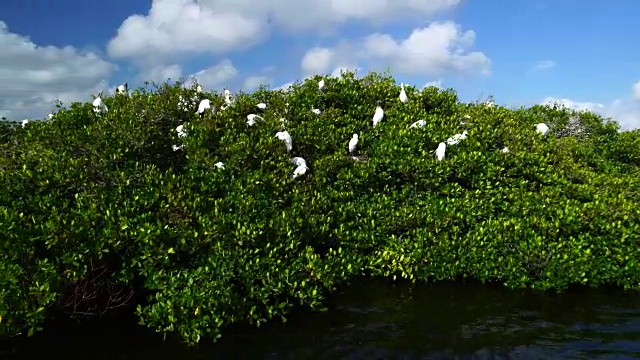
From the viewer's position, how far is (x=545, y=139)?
17.5 metres

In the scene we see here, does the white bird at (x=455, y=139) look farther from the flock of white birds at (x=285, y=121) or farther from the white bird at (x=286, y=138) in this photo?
the white bird at (x=286, y=138)

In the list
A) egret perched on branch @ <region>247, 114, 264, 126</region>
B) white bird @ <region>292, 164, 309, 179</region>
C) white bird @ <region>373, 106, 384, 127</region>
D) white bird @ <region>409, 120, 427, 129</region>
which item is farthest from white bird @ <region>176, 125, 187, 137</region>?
white bird @ <region>409, 120, 427, 129</region>

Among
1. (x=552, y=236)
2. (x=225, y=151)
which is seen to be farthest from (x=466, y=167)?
(x=225, y=151)

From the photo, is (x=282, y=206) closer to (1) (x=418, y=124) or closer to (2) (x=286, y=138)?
(2) (x=286, y=138)

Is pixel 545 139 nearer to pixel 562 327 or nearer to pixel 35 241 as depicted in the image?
pixel 562 327

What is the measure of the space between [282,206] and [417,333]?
168 inches

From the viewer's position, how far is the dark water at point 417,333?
9344 mm

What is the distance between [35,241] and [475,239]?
31.7 feet

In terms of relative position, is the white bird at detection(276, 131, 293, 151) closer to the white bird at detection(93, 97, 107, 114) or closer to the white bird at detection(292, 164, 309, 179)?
the white bird at detection(292, 164, 309, 179)

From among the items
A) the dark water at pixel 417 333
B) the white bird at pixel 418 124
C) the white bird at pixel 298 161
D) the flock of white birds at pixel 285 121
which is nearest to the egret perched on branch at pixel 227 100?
the flock of white birds at pixel 285 121

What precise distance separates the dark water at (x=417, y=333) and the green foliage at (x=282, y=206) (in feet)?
1.38

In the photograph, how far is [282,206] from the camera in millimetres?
12297

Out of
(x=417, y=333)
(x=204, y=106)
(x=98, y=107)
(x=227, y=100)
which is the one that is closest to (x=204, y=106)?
(x=204, y=106)

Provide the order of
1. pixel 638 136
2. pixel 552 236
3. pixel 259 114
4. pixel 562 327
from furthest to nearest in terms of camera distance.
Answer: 1. pixel 638 136
2. pixel 259 114
3. pixel 552 236
4. pixel 562 327
